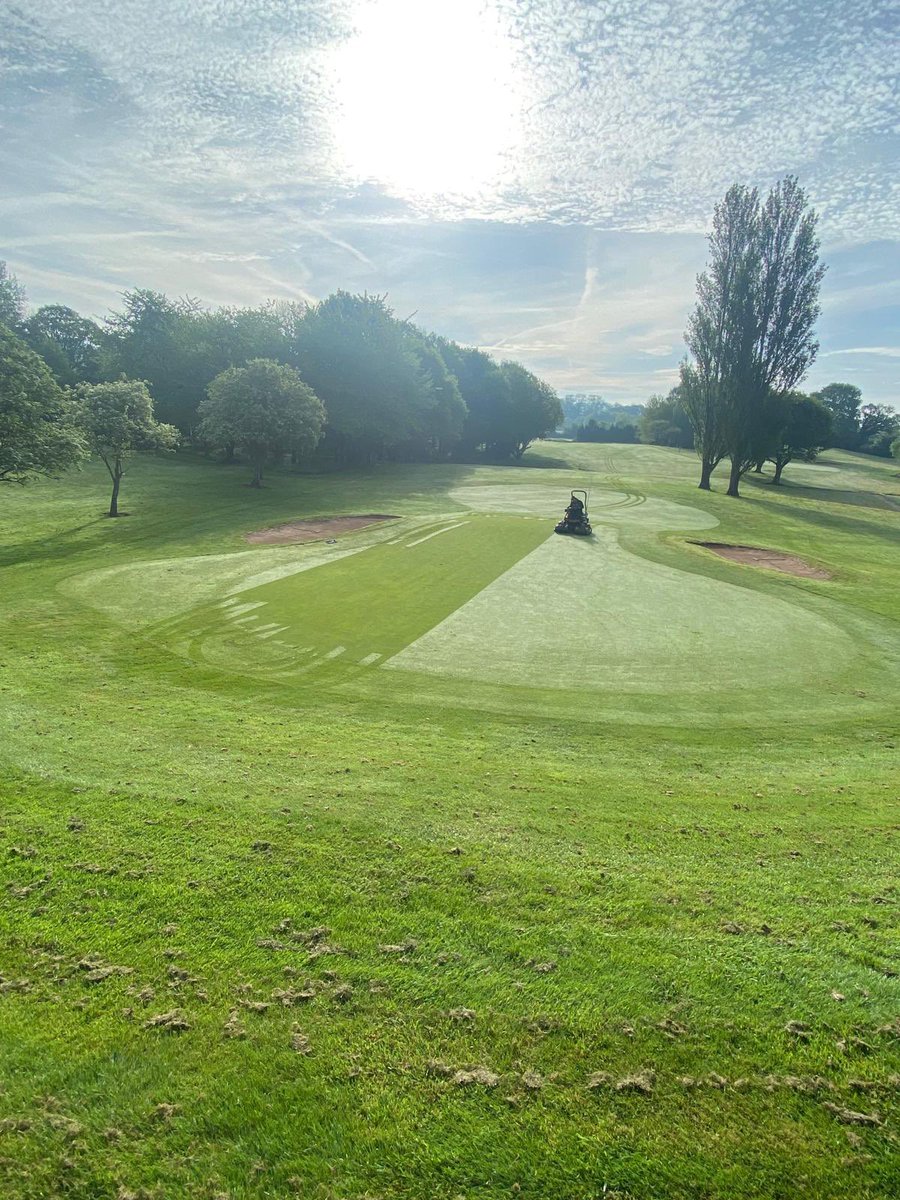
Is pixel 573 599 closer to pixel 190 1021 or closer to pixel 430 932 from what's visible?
pixel 430 932

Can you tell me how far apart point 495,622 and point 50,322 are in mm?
118121

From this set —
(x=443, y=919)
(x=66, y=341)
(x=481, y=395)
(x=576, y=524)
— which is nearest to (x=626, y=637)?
(x=443, y=919)

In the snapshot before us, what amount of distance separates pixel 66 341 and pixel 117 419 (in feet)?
279

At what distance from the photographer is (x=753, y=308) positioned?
195 ft

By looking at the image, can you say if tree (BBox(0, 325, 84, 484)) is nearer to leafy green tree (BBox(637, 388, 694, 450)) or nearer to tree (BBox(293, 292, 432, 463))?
tree (BBox(293, 292, 432, 463))

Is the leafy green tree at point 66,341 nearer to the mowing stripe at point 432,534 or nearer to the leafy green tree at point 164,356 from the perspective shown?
the leafy green tree at point 164,356

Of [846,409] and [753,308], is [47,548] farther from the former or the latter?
[846,409]

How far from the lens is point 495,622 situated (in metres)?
22.8

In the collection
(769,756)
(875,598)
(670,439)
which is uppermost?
(670,439)

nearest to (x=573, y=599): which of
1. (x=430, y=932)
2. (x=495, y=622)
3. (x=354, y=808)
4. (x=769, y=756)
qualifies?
(x=495, y=622)

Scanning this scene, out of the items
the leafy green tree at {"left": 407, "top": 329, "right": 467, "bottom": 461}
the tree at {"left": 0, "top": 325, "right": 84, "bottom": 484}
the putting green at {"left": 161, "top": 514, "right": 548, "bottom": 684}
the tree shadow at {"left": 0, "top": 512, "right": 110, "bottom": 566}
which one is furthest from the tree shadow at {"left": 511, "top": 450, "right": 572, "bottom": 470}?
the tree shadow at {"left": 0, "top": 512, "right": 110, "bottom": 566}

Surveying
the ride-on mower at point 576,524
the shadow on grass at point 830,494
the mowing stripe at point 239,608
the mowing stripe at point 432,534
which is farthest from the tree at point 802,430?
the mowing stripe at point 239,608

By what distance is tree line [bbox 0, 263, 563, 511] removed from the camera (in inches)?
1601

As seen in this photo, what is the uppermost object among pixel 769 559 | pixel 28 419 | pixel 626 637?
pixel 28 419
